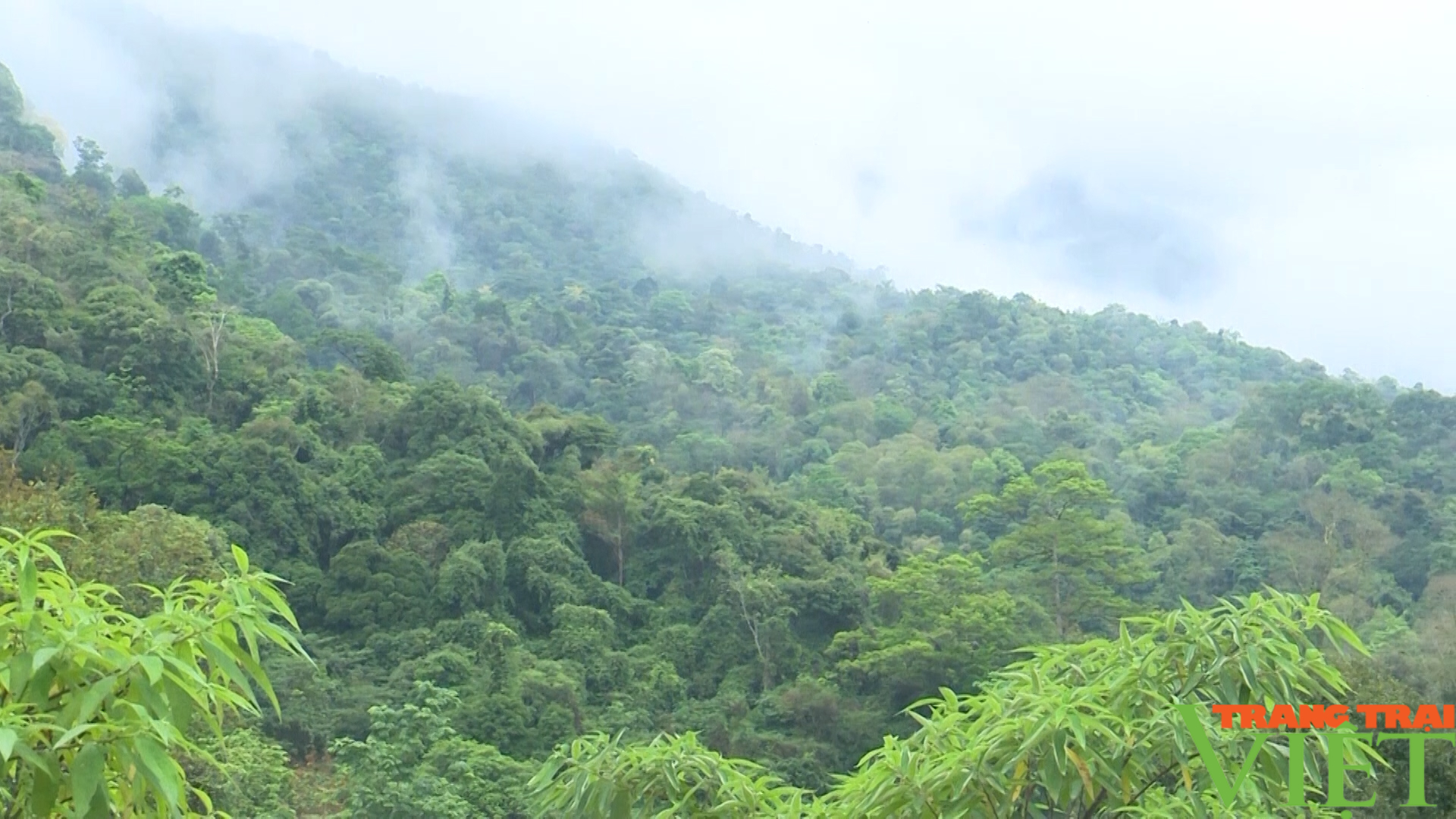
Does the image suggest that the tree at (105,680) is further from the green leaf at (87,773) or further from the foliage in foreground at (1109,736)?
the foliage in foreground at (1109,736)

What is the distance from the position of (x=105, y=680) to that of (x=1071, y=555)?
79.6 ft

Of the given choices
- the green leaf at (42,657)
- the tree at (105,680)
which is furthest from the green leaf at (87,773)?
the green leaf at (42,657)

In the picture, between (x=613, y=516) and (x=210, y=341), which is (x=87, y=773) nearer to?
(x=613, y=516)

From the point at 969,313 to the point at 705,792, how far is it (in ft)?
165

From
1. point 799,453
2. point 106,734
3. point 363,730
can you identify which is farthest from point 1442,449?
point 106,734

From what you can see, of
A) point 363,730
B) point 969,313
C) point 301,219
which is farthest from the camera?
point 301,219

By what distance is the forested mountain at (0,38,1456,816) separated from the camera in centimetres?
1884

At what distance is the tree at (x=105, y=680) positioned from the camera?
2010mm

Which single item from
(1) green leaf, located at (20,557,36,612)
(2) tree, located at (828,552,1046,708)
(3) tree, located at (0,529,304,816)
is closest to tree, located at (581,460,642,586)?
(2) tree, located at (828,552,1046,708)

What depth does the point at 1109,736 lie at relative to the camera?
8.43 ft

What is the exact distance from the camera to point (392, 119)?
80188mm

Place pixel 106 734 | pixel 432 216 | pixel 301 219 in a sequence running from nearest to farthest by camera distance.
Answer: pixel 106 734
pixel 301 219
pixel 432 216

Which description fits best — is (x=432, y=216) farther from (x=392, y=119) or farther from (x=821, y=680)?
(x=821, y=680)

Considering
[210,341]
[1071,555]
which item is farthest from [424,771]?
[210,341]
